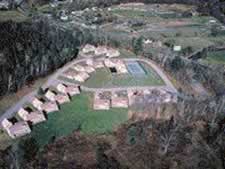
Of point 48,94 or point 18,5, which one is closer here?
point 48,94

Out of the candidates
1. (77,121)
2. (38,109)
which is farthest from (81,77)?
(77,121)

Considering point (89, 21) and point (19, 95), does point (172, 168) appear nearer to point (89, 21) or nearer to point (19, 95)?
point (19, 95)

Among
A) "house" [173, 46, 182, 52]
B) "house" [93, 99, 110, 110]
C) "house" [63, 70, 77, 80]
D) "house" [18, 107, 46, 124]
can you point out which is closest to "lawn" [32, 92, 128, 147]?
"house" [93, 99, 110, 110]

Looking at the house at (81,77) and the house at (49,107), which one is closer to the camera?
the house at (49,107)

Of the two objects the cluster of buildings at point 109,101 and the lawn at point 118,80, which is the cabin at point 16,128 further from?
the lawn at point 118,80

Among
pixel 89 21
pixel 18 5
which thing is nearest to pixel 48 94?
pixel 89 21

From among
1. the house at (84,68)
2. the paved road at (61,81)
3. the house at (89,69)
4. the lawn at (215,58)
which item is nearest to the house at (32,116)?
the paved road at (61,81)
